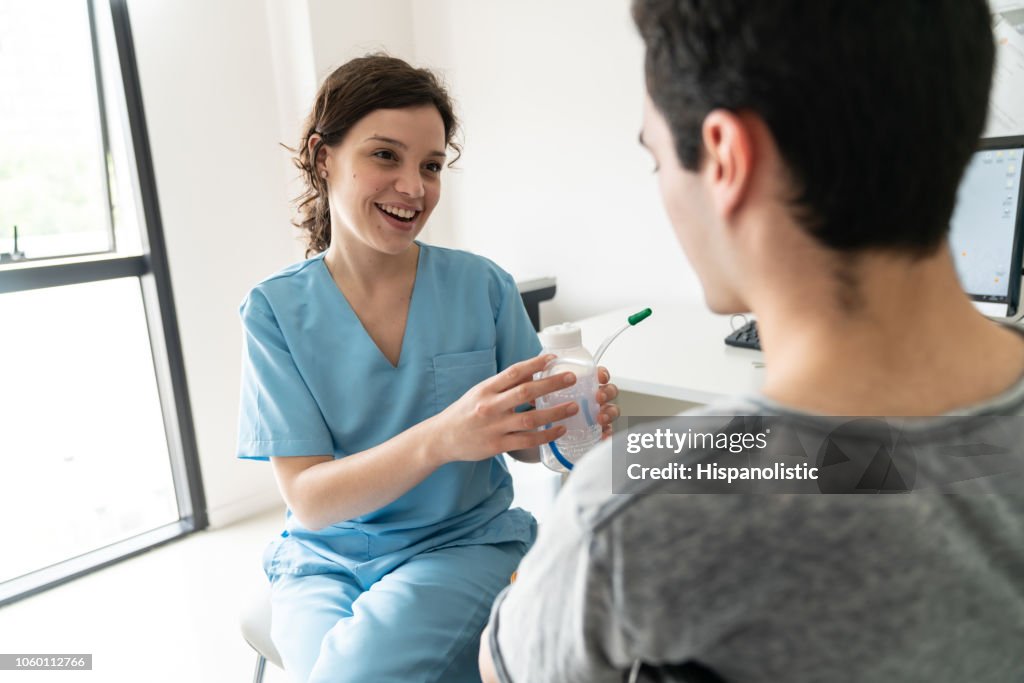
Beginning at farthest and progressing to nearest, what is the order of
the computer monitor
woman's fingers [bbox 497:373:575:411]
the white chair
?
the computer monitor, the white chair, woman's fingers [bbox 497:373:575:411]

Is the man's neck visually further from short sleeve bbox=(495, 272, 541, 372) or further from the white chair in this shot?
the white chair

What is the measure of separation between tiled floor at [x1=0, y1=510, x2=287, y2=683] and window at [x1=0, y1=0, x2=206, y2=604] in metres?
0.11

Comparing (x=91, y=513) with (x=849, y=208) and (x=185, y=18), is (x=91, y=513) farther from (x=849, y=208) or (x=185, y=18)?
(x=849, y=208)

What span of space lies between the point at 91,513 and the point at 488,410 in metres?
2.23

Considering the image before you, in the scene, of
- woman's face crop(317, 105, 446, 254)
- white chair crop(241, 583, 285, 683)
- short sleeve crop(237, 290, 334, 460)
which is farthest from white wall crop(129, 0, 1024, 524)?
white chair crop(241, 583, 285, 683)

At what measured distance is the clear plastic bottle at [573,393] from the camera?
0.95 m

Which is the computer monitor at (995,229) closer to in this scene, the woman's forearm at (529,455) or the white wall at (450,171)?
the white wall at (450,171)

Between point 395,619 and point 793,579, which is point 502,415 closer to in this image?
point 395,619

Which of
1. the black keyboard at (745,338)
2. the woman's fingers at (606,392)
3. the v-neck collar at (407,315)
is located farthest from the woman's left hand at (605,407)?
the black keyboard at (745,338)

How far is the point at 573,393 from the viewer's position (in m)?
1.00

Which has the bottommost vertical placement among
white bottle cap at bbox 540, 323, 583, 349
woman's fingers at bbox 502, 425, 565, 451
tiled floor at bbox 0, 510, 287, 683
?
tiled floor at bbox 0, 510, 287, 683

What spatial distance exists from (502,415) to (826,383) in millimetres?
503

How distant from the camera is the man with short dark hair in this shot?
0.40m

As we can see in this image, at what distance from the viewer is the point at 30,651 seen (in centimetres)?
192
